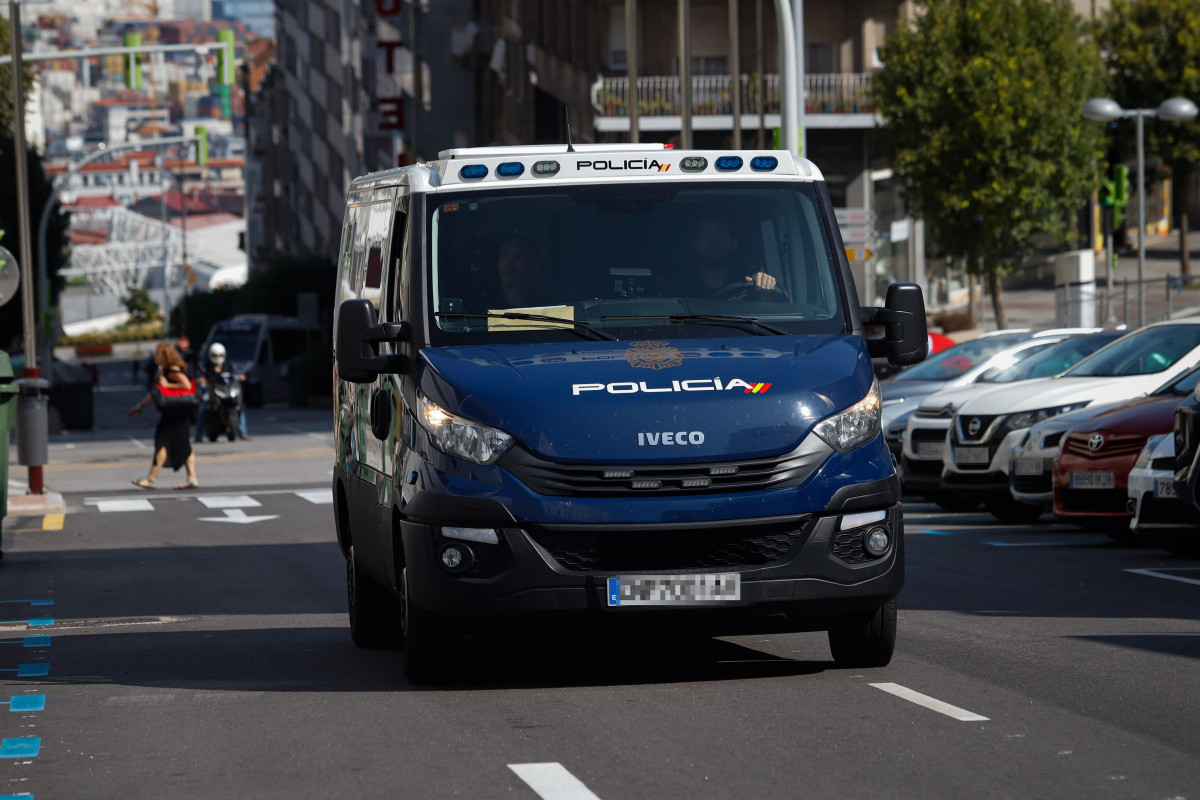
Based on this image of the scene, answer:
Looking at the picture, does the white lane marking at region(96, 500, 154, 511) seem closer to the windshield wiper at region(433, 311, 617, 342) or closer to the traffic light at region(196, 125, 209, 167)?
the windshield wiper at region(433, 311, 617, 342)

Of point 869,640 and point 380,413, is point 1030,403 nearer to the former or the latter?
point 869,640

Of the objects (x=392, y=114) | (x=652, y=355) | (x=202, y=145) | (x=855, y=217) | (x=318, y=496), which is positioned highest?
(x=392, y=114)

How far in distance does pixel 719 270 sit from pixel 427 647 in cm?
204

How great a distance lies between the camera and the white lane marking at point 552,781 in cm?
638

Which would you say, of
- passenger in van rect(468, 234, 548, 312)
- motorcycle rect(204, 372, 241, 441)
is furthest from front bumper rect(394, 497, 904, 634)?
motorcycle rect(204, 372, 241, 441)

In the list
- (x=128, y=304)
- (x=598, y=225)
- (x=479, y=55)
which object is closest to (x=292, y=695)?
(x=598, y=225)

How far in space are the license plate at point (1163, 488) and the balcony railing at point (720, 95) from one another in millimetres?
35635

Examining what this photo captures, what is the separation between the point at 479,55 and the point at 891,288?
164 feet

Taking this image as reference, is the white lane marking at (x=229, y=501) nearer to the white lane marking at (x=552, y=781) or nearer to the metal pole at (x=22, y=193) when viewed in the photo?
the metal pole at (x=22, y=193)

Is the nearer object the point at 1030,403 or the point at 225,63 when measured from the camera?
the point at 1030,403

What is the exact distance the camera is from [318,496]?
23250 mm

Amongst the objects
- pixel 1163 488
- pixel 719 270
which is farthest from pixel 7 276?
pixel 719 270

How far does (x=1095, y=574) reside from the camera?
42.4ft

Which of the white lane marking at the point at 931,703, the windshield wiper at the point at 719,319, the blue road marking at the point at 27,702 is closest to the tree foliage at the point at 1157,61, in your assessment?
the windshield wiper at the point at 719,319
